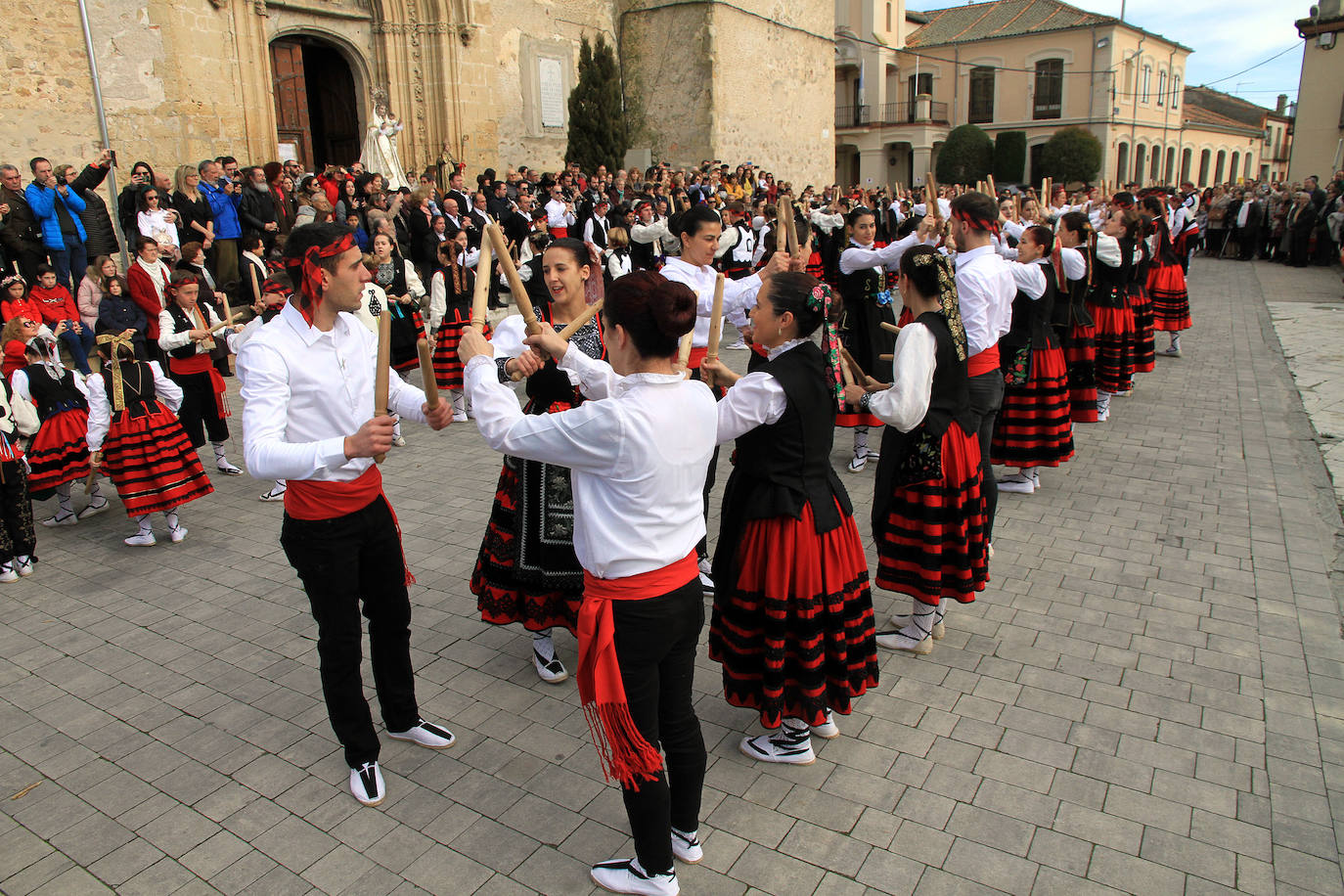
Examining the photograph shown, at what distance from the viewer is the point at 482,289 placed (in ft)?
7.95

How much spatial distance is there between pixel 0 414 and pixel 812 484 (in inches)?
199

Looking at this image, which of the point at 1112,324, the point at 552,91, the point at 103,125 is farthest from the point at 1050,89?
the point at 103,125

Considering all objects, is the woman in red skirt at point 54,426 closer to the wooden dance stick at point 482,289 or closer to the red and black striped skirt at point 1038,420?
the wooden dance stick at point 482,289

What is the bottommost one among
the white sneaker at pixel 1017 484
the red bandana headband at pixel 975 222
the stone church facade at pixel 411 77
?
the white sneaker at pixel 1017 484

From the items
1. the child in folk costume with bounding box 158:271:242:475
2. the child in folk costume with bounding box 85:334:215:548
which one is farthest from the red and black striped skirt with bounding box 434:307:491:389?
the child in folk costume with bounding box 85:334:215:548

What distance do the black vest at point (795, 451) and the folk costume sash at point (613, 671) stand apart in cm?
64

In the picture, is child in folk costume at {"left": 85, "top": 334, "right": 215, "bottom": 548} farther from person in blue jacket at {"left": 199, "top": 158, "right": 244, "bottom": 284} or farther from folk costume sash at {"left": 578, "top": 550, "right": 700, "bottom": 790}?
person in blue jacket at {"left": 199, "top": 158, "right": 244, "bottom": 284}

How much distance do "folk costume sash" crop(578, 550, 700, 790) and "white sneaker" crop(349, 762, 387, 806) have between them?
3.76 ft

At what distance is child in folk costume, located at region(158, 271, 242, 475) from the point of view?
6.21 metres

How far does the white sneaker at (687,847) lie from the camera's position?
111 inches

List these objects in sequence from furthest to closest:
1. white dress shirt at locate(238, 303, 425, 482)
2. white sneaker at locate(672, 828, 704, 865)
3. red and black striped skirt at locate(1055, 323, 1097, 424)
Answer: red and black striped skirt at locate(1055, 323, 1097, 424)
white sneaker at locate(672, 828, 704, 865)
white dress shirt at locate(238, 303, 425, 482)

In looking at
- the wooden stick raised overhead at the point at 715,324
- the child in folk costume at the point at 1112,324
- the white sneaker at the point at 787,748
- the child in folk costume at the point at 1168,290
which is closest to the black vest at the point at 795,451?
A: the wooden stick raised overhead at the point at 715,324

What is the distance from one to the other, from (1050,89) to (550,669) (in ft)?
160

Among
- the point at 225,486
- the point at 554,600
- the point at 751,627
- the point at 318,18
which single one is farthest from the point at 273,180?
the point at 751,627
